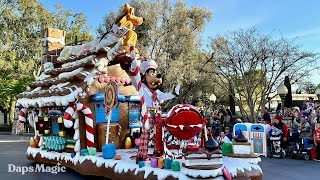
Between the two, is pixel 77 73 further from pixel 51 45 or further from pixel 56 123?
pixel 51 45

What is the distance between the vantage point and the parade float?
20.1ft

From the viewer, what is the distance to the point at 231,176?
5754 mm

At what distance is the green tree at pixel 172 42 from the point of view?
75.7ft

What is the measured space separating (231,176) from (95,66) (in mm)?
4400

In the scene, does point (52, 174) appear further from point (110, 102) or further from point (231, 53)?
point (231, 53)

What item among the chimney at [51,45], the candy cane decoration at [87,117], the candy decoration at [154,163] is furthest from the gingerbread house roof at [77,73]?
the candy decoration at [154,163]

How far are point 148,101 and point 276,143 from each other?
234 inches

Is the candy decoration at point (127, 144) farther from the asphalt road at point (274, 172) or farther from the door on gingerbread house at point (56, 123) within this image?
the door on gingerbread house at point (56, 123)

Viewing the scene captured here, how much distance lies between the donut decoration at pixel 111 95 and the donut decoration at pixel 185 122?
75.5 inches

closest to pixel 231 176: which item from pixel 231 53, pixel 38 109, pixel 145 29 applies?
pixel 38 109

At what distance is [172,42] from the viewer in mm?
23578

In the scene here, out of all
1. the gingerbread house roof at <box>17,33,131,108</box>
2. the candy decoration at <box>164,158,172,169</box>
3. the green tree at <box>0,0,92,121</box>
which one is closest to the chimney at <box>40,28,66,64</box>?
the gingerbread house roof at <box>17,33,131,108</box>

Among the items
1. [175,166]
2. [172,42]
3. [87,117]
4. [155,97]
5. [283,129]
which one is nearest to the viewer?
[175,166]

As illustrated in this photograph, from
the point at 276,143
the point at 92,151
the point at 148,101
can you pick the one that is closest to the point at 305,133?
the point at 276,143
